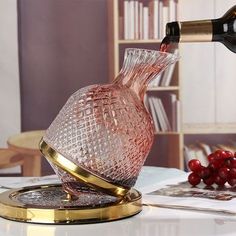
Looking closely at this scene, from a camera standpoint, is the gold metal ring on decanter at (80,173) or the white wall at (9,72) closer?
the gold metal ring on decanter at (80,173)

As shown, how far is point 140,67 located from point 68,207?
22 centimetres

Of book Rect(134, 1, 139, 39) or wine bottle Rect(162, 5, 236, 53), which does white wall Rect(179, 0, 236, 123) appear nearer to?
book Rect(134, 1, 139, 39)

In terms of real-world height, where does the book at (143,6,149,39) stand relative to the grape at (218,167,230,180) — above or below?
above

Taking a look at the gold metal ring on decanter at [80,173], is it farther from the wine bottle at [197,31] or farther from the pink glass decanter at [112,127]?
the wine bottle at [197,31]

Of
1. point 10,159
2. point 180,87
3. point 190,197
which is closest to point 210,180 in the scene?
point 190,197

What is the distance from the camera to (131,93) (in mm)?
822

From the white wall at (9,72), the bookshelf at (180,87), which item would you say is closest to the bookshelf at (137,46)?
the bookshelf at (180,87)

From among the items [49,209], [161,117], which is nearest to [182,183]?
[49,209]

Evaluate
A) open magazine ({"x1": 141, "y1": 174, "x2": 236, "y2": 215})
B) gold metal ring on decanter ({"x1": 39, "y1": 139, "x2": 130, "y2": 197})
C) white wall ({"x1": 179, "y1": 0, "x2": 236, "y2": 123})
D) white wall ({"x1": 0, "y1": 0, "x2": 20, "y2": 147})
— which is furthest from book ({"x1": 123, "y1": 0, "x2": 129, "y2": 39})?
gold metal ring on decanter ({"x1": 39, "y1": 139, "x2": 130, "y2": 197})

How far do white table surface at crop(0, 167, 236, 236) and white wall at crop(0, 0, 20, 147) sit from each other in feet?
5.09

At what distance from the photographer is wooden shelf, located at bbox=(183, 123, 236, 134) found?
2357 millimetres

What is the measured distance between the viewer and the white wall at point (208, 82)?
2350 millimetres

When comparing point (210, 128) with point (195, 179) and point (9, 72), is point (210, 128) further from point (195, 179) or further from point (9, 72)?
point (195, 179)

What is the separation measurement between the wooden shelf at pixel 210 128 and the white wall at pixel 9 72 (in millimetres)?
684
